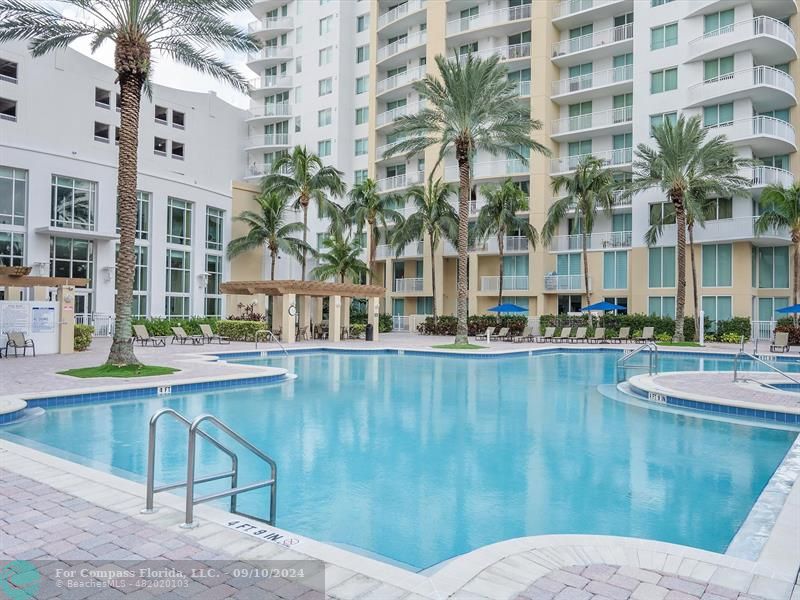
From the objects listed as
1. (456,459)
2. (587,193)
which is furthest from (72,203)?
(456,459)

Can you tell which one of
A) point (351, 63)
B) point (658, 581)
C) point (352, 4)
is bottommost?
point (658, 581)

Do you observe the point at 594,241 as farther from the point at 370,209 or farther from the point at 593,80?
the point at 370,209

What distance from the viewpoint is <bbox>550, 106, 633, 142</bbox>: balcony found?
3569 centimetres

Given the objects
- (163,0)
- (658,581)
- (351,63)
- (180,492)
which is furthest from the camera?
(351,63)

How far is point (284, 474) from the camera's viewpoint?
724 centimetres

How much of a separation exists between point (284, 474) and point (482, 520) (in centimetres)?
258

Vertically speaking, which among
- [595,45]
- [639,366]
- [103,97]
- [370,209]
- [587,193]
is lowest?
[639,366]

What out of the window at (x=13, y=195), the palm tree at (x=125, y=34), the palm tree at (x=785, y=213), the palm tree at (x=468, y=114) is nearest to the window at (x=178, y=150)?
the window at (x=13, y=195)

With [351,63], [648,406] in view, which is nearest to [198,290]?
[351,63]

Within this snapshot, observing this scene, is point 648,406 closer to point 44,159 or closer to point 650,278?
point 650,278

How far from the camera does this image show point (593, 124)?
121 feet

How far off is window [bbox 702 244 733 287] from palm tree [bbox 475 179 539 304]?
9.05m

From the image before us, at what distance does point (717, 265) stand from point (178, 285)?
103 feet

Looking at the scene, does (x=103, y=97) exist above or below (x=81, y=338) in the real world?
above
